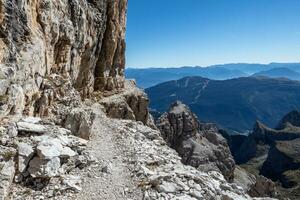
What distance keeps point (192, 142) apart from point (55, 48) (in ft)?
307

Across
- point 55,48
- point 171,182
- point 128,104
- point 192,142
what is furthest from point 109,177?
point 192,142

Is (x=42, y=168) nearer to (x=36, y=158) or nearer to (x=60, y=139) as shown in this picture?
(x=36, y=158)

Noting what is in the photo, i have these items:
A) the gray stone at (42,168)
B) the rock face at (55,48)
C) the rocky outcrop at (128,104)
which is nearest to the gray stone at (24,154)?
the gray stone at (42,168)

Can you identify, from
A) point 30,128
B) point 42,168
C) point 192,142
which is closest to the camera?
point 42,168

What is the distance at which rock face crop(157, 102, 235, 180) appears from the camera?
12288 centimetres

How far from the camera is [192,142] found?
429ft

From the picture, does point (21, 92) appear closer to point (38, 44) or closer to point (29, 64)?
point (29, 64)

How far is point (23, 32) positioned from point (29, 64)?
2.81 m

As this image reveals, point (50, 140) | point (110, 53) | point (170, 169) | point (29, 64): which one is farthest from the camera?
point (110, 53)

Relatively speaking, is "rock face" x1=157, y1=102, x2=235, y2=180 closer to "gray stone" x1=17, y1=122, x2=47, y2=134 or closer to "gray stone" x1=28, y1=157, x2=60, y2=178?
"gray stone" x1=17, y1=122, x2=47, y2=134

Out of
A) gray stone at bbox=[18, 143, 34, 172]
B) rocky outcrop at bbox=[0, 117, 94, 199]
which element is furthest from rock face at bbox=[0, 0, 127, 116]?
gray stone at bbox=[18, 143, 34, 172]

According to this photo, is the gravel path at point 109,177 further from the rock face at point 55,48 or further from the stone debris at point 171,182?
the rock face at point 55,48

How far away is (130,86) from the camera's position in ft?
262

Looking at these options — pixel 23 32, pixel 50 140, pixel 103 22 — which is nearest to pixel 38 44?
pixel 23 32
